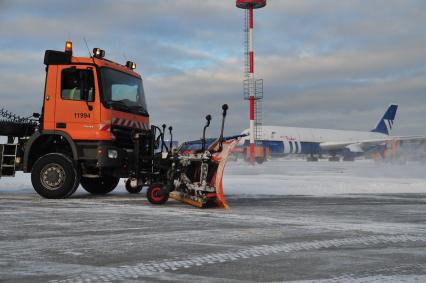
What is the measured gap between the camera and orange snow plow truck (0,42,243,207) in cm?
988

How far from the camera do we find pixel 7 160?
11039mm

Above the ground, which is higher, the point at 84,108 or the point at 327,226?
the point at 84,108

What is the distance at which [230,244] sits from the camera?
514 centimetres

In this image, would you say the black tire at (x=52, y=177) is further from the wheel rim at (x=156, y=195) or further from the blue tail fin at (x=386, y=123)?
the blue tail fin at (x=386, y=123)

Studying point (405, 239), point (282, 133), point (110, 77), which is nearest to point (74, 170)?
point (110, 77)

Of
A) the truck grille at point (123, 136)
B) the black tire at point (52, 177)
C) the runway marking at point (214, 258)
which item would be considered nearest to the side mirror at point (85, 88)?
the truck grille at point (123, 136)

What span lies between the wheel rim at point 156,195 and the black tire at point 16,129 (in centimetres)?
370

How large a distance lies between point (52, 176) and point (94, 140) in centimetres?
122

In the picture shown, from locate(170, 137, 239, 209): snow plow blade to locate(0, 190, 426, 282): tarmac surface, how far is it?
56 cm

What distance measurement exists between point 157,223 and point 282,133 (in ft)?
162

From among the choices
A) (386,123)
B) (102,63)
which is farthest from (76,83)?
(386,123)

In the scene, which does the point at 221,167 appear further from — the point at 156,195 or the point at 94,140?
the point at 94,140

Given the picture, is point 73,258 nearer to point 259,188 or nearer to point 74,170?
point 74,170

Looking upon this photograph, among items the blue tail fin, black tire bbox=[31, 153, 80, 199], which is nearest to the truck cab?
black tire bbox=[31, 153, 80, 199]
